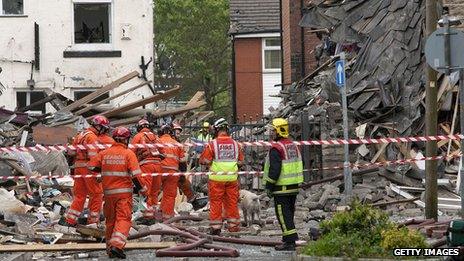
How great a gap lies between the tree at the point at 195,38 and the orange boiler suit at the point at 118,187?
149 feet

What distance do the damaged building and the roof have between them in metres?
20.4

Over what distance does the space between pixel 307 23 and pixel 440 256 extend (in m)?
19.9

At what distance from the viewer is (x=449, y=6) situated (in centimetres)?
2530

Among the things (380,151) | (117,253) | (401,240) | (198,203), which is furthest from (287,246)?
(380,151)

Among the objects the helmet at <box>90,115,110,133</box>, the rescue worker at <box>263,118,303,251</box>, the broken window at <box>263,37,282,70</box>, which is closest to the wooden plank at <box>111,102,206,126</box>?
the helmet at <box>90,115,110,133</box>

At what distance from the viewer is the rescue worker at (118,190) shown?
14.9 m

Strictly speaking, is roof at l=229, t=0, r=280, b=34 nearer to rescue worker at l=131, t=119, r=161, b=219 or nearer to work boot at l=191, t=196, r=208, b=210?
work boot at l=191, t=196, r=208, b=210

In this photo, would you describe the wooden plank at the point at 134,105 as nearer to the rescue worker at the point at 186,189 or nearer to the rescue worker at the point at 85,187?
the rescue worker at the point at 186,189

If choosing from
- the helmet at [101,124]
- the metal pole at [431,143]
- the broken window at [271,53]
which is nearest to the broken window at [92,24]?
the helmet at [101,124]

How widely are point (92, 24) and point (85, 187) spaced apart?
1393 centimetres

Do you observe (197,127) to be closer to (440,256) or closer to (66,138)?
(66,138)

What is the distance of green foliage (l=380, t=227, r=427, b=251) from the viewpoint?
1198cm

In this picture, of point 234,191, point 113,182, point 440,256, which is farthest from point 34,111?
point 440,256

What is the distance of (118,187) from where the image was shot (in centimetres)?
1498
